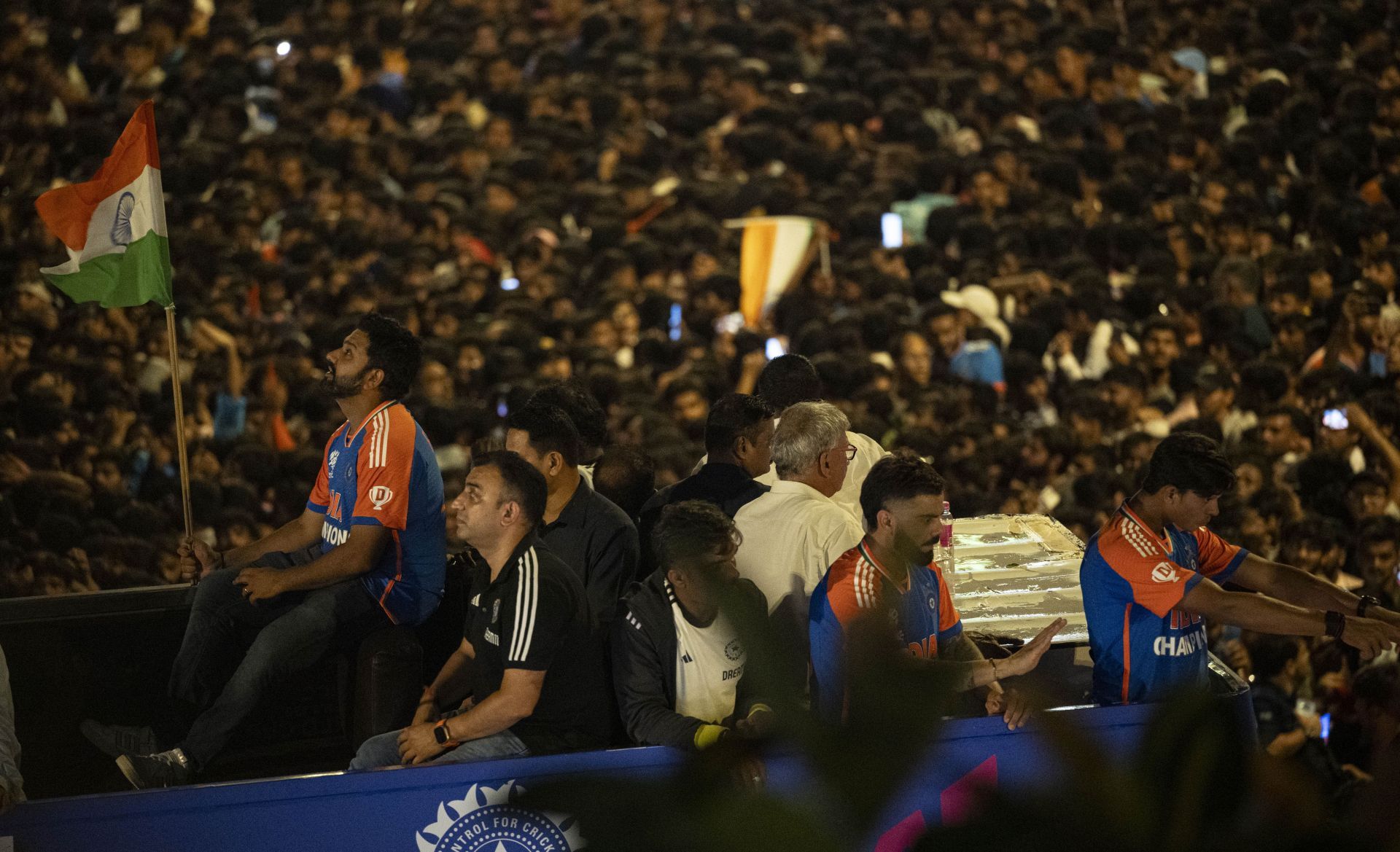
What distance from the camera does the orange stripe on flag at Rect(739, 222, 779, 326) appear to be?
11312 millimetres

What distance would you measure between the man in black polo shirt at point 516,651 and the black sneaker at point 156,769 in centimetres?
64

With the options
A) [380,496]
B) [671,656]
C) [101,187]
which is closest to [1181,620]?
[671,656]

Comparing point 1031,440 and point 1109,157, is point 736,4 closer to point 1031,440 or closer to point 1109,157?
point 1109,157

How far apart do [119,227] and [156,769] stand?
87.1 inches

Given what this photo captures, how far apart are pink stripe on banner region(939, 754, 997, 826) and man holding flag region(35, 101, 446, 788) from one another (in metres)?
4.09

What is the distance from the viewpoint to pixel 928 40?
1489cm

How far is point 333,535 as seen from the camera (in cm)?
529

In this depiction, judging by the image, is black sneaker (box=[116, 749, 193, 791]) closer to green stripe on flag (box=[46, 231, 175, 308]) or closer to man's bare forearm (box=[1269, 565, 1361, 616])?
green stripe on flag (box=[46, 231, 175, 308])

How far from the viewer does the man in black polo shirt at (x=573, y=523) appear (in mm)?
5211

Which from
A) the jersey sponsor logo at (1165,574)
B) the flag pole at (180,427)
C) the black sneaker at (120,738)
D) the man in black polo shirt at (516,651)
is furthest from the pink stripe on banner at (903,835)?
the flag pole at (180,427)

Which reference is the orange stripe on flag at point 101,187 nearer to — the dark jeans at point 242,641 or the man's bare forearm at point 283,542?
the man's bare forearm at point 283,542

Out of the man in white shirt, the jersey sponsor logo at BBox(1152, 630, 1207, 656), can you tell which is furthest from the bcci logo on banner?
the jersey sponsor logo at BBox(1152, 630, 1207, 656)

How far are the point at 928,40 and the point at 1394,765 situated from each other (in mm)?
14576

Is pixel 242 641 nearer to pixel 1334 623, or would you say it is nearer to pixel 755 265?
pixel 1334 623
